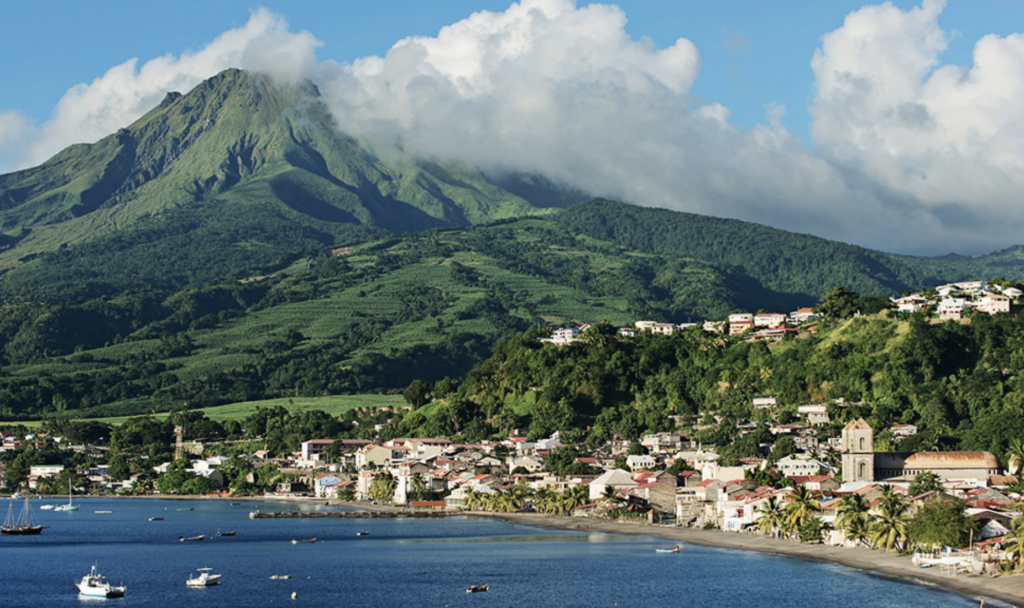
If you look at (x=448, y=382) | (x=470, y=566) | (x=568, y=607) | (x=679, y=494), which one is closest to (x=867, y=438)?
(x=679, y=494)

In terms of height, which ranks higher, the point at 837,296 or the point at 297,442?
the point at 837,296

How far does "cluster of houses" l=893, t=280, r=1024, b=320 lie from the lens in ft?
484

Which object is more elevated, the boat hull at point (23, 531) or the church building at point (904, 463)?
the church building at point (904, 463)

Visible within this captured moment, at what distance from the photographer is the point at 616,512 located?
114250 millimetres

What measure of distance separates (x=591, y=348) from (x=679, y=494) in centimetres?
5464

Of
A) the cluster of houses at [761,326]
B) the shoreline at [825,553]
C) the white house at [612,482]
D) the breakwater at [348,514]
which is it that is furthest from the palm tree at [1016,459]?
the cluster of houses at [761,326]

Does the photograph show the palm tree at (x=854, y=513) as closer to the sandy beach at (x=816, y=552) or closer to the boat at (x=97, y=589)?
the sandy beach at (x=816, y=552)

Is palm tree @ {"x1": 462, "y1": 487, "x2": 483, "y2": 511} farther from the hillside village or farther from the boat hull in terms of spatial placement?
the boat hull

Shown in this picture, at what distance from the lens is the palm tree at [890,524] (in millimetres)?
79625

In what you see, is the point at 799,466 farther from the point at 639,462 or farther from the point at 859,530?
the point at 859,530

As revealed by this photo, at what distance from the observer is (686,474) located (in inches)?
4646

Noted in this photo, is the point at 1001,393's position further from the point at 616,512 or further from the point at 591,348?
the point at 591,348

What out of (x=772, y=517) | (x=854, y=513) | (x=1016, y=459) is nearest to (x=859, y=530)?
(x=854, y=513)

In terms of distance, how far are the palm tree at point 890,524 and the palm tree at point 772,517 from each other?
11.9 m
